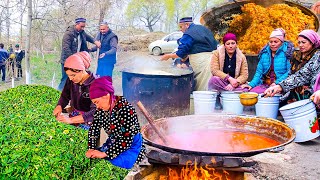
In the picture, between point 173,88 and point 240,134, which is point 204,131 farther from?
point 173,88

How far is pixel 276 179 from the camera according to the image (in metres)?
3.74

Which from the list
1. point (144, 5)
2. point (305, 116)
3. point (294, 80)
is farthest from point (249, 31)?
point (144, 5)

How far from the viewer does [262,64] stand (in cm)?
649

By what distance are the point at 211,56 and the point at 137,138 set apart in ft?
12.4

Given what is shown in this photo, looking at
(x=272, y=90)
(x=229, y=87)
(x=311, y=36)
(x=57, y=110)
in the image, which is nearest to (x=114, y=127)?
(x=57, y=110)

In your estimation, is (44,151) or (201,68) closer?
(44,151)

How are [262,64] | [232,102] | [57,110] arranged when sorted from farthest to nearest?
[262,64], [232,102], [57,110]

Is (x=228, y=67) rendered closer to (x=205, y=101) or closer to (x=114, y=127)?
(x=205, y=101)

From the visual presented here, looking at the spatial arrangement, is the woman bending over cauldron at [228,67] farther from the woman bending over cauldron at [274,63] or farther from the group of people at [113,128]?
the group of people at [113,128]

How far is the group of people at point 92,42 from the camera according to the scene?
809 centimetres

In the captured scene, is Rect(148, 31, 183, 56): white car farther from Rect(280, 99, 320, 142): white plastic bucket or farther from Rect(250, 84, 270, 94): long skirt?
Rect(280, 99, 320, 142): white plastic bucket

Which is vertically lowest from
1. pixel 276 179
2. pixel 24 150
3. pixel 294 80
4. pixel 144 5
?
pixel 276 179

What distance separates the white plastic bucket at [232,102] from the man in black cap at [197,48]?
1.53 m

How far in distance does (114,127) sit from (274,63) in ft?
13.0
